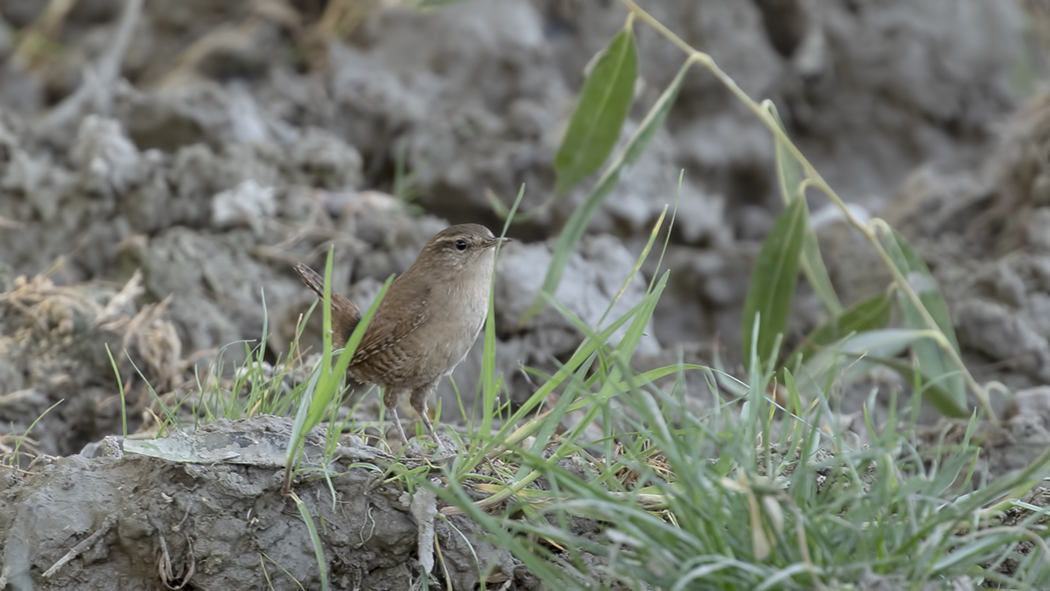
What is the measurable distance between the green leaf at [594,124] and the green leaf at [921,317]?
108 centimetres

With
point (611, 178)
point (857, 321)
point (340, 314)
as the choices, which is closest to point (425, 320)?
point (340, 314)

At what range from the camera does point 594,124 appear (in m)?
3.71

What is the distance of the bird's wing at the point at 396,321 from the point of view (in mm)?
3279

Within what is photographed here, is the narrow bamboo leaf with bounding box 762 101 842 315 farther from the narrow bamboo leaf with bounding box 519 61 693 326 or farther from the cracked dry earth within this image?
the cracked dry earth

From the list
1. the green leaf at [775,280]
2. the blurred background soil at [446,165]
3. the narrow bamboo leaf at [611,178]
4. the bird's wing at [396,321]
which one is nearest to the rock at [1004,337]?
the blurred background soil at [446,165]

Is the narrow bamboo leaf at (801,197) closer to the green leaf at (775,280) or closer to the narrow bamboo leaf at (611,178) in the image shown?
the green leaf at (775,280)

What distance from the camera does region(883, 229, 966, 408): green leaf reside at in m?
3.63

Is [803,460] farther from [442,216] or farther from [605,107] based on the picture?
[442,216]

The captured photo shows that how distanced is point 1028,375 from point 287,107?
168 inches

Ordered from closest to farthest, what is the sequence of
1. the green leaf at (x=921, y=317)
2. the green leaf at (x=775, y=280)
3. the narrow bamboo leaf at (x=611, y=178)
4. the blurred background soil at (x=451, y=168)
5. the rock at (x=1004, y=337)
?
the narrow bamboo leaf at (x=611, y=178), the green leaf at (x=921, y=317), the green leaf at (x=775, y=280), the blurred background soil at (x=451, y=168), the rock at (x=1004, y=337)

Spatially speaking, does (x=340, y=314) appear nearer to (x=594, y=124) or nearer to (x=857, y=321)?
(x=594, y=124)


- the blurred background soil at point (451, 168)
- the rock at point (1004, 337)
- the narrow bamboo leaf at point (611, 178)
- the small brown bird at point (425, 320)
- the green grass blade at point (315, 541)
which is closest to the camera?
the green grass blade at point (315, 541)

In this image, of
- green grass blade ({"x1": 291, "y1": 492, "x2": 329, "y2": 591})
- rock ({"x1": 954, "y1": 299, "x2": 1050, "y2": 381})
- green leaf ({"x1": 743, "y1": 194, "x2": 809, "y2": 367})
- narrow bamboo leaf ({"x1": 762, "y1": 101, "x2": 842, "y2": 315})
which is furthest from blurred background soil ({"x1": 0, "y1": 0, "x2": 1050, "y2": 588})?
green grass blade ({"x1": 291, "y1": 492, "x2": 329, "y2": 591})

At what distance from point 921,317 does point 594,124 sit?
138cm
